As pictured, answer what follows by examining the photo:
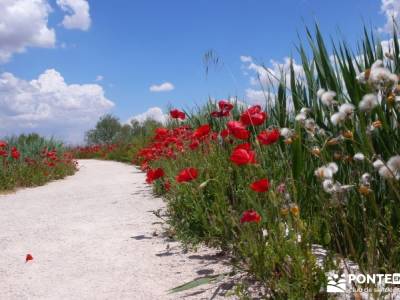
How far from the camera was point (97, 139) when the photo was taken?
2809cm

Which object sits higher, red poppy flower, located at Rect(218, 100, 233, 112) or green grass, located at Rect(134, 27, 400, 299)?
red poppy flower, located at Rect(218, 100, 233, 112)

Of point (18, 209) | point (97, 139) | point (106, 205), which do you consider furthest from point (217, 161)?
point (97, 139)

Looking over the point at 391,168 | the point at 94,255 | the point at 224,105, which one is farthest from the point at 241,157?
the point at 94,255

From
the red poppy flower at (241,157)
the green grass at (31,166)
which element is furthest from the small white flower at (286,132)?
the green grass at (31,166)

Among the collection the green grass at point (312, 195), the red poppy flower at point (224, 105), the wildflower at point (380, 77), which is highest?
the red poppy flower at point (224, 105)

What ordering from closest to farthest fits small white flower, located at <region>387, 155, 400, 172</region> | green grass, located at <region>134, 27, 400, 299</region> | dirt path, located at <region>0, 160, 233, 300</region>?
small white flower, located at <region>387, 155, 400, 172</region>, green grass, located at <region>134, 27, 400, 299</region>, dirt path, located at <region>0, 160, 233, 300</region>

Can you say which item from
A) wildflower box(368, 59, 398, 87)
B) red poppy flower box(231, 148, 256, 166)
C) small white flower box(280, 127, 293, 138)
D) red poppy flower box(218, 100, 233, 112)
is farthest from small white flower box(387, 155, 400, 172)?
red poppy flower box(218, 100, 233, 112)

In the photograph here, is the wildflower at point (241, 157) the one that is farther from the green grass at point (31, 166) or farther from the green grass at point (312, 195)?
the green grass at point (31, 166)

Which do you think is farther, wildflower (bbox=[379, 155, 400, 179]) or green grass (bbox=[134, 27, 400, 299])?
green grass (bbox=[134, 27, 400, 299])

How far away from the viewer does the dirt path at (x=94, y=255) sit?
2904 millimetres

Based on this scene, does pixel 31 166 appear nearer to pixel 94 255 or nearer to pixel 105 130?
pixel 94 255

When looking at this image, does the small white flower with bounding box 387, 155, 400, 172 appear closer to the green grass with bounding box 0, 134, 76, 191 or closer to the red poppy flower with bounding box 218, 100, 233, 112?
the red poppy flower with bounding box 218, 100, 233, 112

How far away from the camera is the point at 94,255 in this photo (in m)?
3.65

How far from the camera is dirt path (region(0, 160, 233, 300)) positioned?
2904 millimetres
